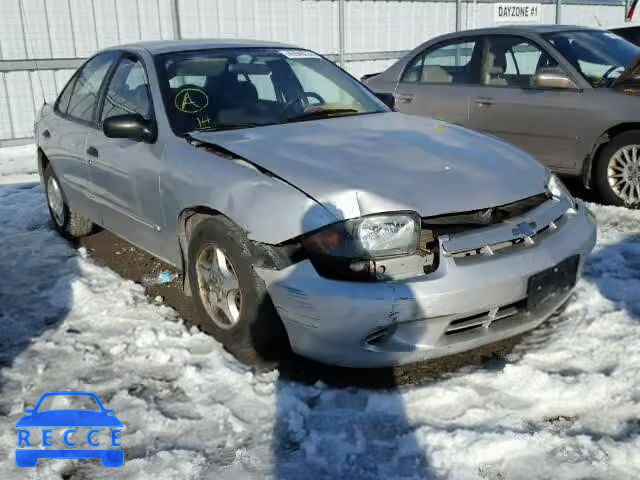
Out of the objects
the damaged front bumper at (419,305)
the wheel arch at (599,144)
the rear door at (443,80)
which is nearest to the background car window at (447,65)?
the rear door at (443,80)

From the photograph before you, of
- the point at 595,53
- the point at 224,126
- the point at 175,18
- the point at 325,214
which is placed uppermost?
the point at 175,18

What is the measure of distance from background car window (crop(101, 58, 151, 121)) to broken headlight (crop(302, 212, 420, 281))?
160 centimetres

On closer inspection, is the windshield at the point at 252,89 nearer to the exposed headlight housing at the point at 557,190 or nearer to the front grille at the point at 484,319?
the exposed headlight housing at the point at 557,190

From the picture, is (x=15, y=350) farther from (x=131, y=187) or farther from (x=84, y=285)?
(x=131, y=187)

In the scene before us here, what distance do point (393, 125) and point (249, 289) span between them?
1.46 meters

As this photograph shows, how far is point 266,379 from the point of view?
9.76 feet

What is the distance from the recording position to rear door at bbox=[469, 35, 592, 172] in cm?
562

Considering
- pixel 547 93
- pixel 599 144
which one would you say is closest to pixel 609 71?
pixel 547 93

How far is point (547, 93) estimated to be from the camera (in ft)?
18.9

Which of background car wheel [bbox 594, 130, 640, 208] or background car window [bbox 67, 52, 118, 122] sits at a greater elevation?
background car window [bbox 67, 52, 118, 122]

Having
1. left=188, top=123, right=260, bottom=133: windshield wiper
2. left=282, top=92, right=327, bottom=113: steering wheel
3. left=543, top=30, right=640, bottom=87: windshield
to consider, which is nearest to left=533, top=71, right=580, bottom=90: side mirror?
left=543, top=30, right=640, bottom=87: windshield

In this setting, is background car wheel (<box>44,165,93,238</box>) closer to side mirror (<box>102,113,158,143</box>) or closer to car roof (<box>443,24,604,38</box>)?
side mirror (<box>102,113,158,143</box>)

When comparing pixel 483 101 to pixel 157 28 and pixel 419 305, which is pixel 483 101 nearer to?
pixel 419 305

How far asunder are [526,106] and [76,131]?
12.5ft
